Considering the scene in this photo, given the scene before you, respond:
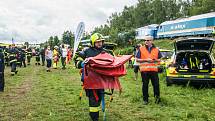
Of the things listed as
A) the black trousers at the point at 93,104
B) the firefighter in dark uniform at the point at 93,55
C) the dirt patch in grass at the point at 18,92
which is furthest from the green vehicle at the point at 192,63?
the black trousers at the point at 93,104

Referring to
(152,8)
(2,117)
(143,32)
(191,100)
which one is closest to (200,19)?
(143,32)

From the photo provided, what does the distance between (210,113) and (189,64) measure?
5.58m

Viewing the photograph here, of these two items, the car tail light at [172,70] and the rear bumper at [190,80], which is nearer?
the rear bumper at [190,80]

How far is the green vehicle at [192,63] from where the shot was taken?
42.8 ft

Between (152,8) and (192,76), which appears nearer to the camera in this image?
(192,76)

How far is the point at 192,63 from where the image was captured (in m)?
14.3

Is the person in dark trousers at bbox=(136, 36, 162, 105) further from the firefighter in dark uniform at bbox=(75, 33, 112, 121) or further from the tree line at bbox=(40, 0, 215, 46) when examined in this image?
the tree line at bbox=(40, 0, 215, 46)

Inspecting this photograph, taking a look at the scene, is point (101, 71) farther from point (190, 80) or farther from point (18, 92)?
point (190, 80)

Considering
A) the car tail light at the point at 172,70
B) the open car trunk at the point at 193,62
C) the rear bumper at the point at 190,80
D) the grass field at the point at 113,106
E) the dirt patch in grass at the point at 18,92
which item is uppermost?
the open car trunk at the point at 193,62

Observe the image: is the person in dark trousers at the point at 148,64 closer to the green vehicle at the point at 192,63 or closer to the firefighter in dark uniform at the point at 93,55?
the firefighter in dark uniform at the point at 93,55

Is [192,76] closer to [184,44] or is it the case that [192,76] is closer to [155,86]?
[184,44]

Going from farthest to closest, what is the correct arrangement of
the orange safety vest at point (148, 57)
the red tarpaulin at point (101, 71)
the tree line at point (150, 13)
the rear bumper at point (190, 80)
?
1. the tree line at point (150, 13)
2. the rear bumper at point (190, 80)
3. the orange safety vest at point (148, 57)
4. the red tarpaulin at point (101, 71)

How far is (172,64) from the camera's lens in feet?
44.5

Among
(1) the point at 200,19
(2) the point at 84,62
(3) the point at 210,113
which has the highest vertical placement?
(1) the point at 200,19
